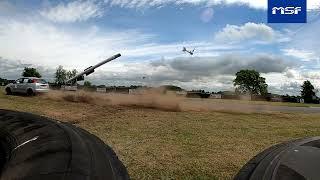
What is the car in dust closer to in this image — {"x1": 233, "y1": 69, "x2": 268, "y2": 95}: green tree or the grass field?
the grass field

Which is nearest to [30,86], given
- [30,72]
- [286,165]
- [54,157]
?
[54,157]

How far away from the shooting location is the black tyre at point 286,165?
161 inches

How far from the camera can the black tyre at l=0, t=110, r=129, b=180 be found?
12.4 feet

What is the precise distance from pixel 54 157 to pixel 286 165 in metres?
2.63

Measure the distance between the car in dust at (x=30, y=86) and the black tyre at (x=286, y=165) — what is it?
90.6ft

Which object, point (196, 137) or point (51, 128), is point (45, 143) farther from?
point (196, 137)

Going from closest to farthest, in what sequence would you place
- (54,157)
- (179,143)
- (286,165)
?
(54,157) → (286,165) → (179,143)

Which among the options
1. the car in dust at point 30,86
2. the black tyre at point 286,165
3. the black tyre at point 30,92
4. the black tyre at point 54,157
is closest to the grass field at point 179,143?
the black tyre at point 54,157

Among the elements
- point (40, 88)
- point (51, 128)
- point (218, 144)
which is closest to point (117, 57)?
point (40, 88)

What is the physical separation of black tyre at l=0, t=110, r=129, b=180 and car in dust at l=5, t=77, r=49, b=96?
83.3 ft

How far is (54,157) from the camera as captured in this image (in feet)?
13.8

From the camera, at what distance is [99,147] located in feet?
17.2

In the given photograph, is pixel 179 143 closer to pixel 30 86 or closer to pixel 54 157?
pixel 54 157

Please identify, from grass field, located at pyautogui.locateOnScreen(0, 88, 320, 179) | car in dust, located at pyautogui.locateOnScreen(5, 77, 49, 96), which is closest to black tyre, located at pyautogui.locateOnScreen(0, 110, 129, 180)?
grass field, located at pyautogui.locateOnScreen(0, 88, 320, 179)
